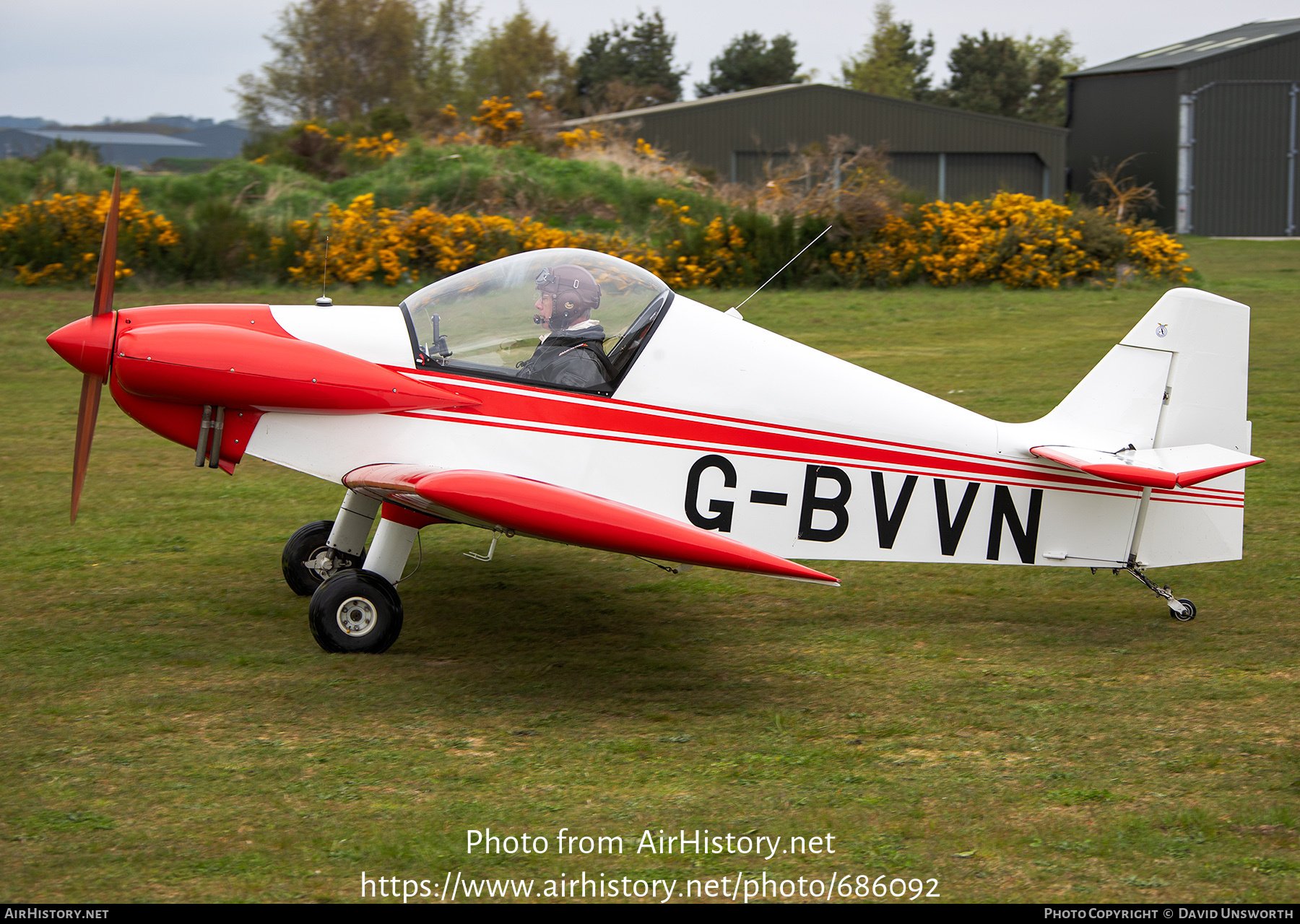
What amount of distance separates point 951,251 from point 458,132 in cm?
1141

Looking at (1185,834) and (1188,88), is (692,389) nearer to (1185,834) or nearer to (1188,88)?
(1185,834)

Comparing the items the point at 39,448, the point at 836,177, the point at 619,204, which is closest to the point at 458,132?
the point at 619,204

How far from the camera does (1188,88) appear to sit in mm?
36406

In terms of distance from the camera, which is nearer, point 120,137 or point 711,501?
point 711,501

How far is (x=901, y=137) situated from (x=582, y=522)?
3774 centimetres

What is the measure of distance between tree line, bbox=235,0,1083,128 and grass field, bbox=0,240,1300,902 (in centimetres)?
2785

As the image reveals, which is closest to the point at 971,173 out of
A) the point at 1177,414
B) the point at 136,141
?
the point at 1177,414

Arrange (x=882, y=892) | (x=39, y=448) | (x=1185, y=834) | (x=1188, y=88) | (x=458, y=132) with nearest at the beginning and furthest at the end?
(x=882, y=892) → (x=1185, y=834) → (x=39, y=448) → (x=458, y=132) → (x=1188, y=88)

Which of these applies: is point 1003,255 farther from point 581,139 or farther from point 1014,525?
point 1014,525

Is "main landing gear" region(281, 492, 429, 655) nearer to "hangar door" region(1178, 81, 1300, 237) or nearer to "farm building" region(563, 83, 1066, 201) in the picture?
"farm building" region(563, 83, 1066, 201)

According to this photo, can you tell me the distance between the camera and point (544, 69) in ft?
209

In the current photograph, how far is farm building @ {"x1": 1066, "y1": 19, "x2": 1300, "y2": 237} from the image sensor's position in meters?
36.3

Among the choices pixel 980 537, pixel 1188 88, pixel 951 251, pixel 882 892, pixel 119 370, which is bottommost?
pixel 882 892

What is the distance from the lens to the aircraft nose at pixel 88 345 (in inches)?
220
